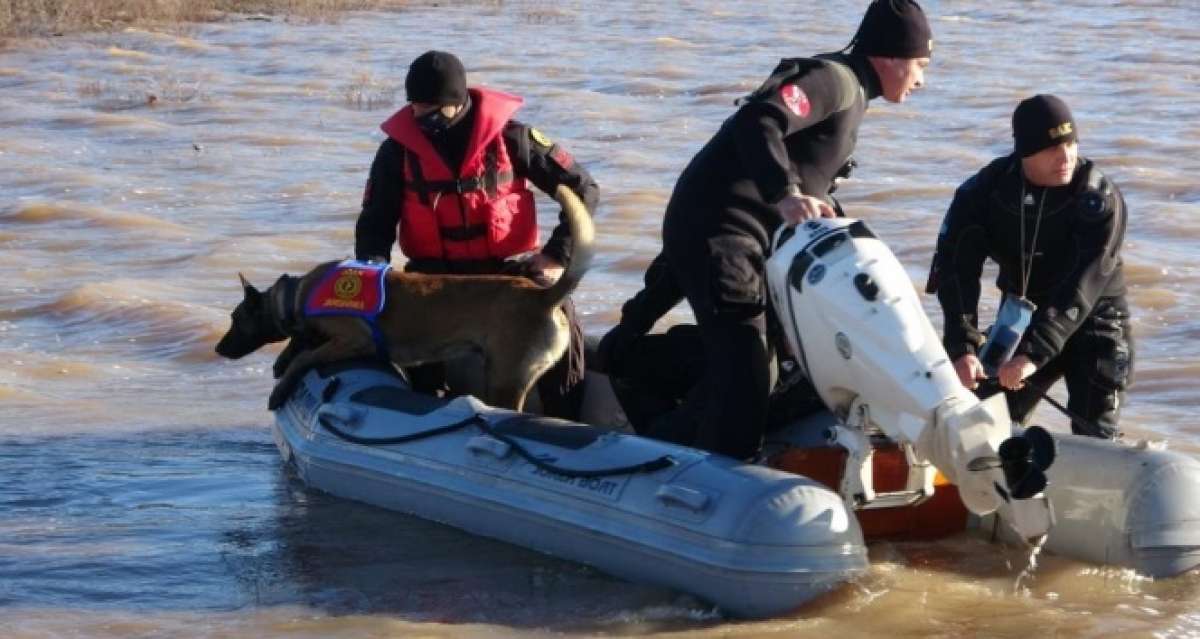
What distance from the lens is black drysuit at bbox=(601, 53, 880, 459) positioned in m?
6.14

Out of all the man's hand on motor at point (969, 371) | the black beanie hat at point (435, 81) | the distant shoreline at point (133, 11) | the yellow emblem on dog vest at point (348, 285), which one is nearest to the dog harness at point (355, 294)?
the yellow emblem on dog vest at point (348, 285)

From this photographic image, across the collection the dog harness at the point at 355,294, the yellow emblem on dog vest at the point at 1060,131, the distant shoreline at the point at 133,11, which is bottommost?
the distant shoreline at the point at 133,11

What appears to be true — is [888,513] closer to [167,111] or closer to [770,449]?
[770,449]

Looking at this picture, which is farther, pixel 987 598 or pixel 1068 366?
pixel 1068 366

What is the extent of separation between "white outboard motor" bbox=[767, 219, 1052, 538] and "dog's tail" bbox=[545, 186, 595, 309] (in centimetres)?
126

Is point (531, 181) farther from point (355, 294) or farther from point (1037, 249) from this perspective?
point (1037, 249)

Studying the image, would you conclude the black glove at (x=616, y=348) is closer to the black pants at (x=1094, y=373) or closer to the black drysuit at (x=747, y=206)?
the black drysuit at (x=747, y=206)

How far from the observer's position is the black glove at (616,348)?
7492mm

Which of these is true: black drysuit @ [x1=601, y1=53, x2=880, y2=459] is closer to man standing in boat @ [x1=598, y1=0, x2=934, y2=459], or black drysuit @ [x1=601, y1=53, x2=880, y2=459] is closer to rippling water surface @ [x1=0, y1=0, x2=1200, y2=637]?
man standing in boat @ [x1=598, y1=0, x2=934, y2=459]

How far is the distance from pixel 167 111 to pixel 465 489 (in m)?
12.8

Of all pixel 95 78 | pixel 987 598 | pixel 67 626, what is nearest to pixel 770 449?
pixel 987 598

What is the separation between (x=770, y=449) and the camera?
6887 mm

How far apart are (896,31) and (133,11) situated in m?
21.1

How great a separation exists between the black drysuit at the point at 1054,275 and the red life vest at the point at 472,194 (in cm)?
171
